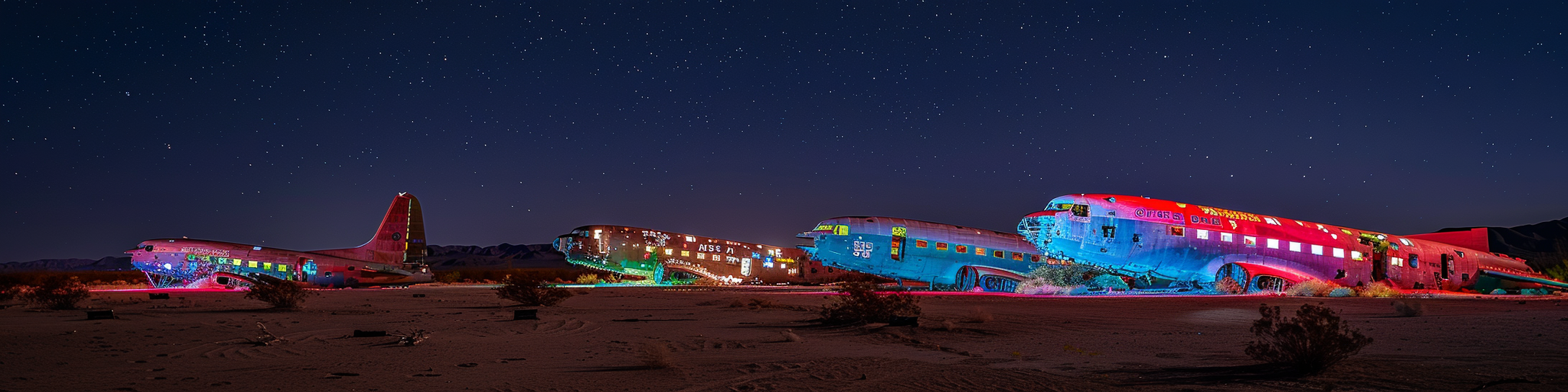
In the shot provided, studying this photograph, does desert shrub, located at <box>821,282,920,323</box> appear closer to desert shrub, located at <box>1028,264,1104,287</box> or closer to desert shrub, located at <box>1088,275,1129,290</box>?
desert shrub, located at <box>1028,264,1104,287</box>

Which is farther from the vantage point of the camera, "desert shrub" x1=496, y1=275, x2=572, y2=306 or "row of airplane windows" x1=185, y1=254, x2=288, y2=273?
"row of airplane windows" x1=185, y1=254, x2=288, y2=273

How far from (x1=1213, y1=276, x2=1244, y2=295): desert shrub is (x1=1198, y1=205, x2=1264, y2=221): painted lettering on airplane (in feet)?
9.25

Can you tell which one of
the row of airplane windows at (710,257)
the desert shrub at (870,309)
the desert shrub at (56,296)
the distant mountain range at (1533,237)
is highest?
the distant mountain range at (1533,237)

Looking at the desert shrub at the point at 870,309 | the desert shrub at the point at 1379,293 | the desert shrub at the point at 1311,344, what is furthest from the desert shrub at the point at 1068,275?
the desert shrub at the point at 1311,344

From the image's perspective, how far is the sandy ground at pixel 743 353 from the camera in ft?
24.9

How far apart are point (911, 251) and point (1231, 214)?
13.6 m

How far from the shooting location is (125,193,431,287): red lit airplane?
42125mm

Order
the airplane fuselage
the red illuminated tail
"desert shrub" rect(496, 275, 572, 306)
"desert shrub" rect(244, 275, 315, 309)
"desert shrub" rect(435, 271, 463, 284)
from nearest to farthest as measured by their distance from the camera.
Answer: "desert shrub" rect(244, 275, 315, 309)
"desert shrub" rect(496, 275, 572, 306)
the airplane fuselage
the red illuminated tail
"desert shrub" rect(435, 271, 463, 284)

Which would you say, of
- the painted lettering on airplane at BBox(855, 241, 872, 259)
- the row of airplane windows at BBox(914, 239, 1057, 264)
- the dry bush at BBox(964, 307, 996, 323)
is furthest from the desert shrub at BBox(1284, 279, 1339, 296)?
the dry bush at BBox(964, 307, 996, 323)

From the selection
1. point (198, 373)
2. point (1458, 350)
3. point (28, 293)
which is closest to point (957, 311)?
point (1458, 350)

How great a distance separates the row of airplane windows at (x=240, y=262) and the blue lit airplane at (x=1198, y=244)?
38.1m

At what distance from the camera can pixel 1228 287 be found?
32.2 metres

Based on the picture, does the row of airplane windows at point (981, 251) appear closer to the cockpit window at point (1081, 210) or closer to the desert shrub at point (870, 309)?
the cockpit window at point (1081, 210)

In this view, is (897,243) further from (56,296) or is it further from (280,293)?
(56,296)
